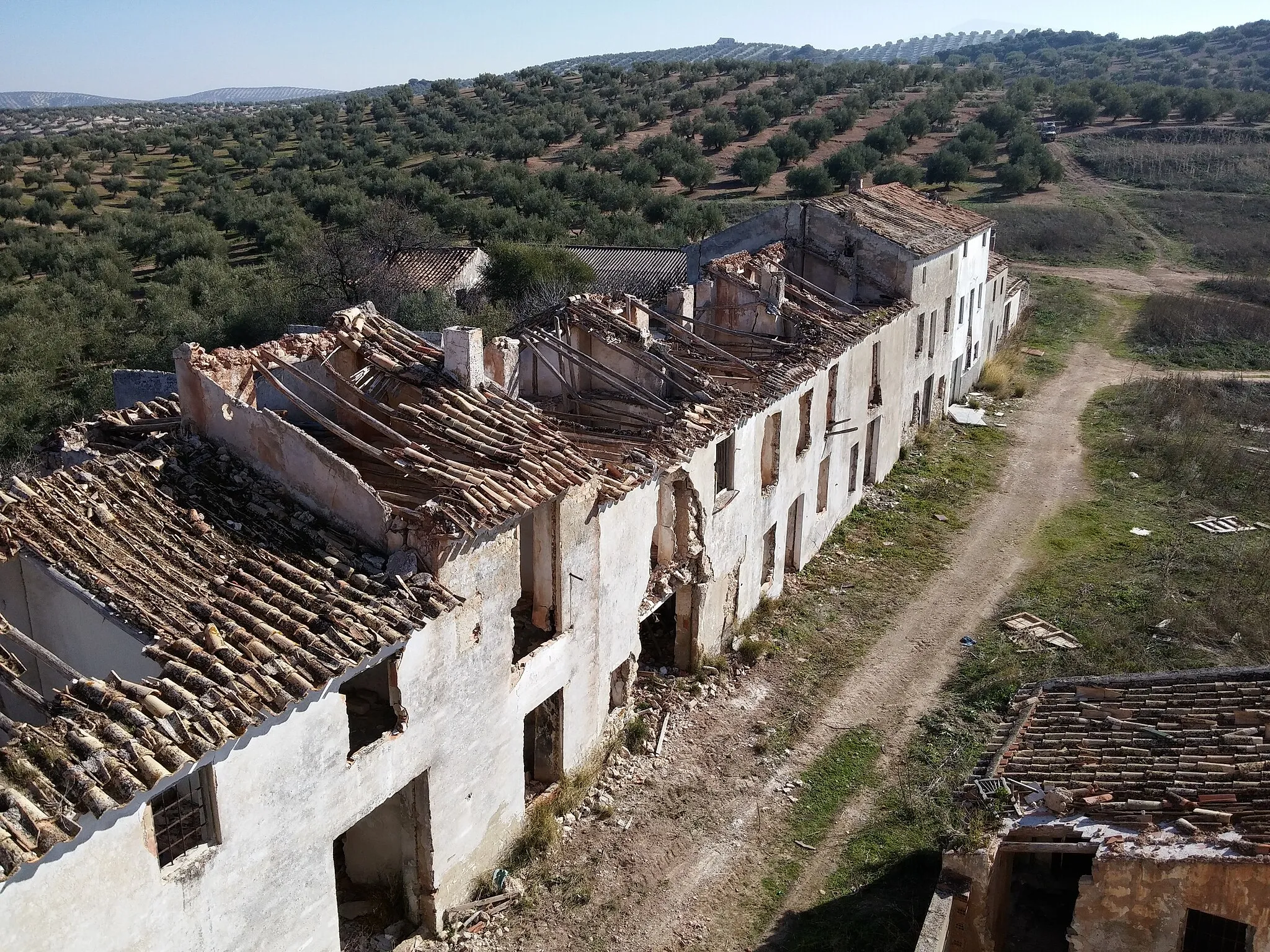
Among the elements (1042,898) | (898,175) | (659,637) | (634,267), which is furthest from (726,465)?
(898,175)

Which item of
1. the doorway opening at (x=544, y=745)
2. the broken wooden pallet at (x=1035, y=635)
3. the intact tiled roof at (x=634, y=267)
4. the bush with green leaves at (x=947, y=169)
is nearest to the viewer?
the doorway opening at (x=544, y=745)

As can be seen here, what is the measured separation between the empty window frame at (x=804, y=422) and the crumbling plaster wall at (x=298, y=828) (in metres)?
9.68

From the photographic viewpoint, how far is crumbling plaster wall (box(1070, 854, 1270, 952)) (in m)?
8.78

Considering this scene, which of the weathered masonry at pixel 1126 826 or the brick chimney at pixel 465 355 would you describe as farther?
the brick chimney at pixel 465 355

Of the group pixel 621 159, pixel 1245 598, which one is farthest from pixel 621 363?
pixel 621 159

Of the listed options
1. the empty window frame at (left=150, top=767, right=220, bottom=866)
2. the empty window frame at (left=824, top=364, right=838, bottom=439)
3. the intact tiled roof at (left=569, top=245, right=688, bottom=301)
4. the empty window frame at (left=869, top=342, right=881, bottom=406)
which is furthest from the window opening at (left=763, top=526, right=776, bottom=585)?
the intact tiled roof at (left=569, top=245, right=688, bottom=301)

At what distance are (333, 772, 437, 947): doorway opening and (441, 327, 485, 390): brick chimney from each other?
4.74 m

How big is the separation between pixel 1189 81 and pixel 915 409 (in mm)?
114246

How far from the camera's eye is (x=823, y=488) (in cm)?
2216

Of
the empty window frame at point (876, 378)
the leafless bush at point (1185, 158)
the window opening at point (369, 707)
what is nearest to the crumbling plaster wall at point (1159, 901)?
the window opening at point (369, 707)

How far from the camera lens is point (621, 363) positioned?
17.5 metres

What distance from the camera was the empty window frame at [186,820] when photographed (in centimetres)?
825

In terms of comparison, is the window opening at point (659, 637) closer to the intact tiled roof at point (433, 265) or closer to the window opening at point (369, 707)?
the window opening at point (369, 707)

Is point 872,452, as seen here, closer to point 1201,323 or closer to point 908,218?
point 908,218
